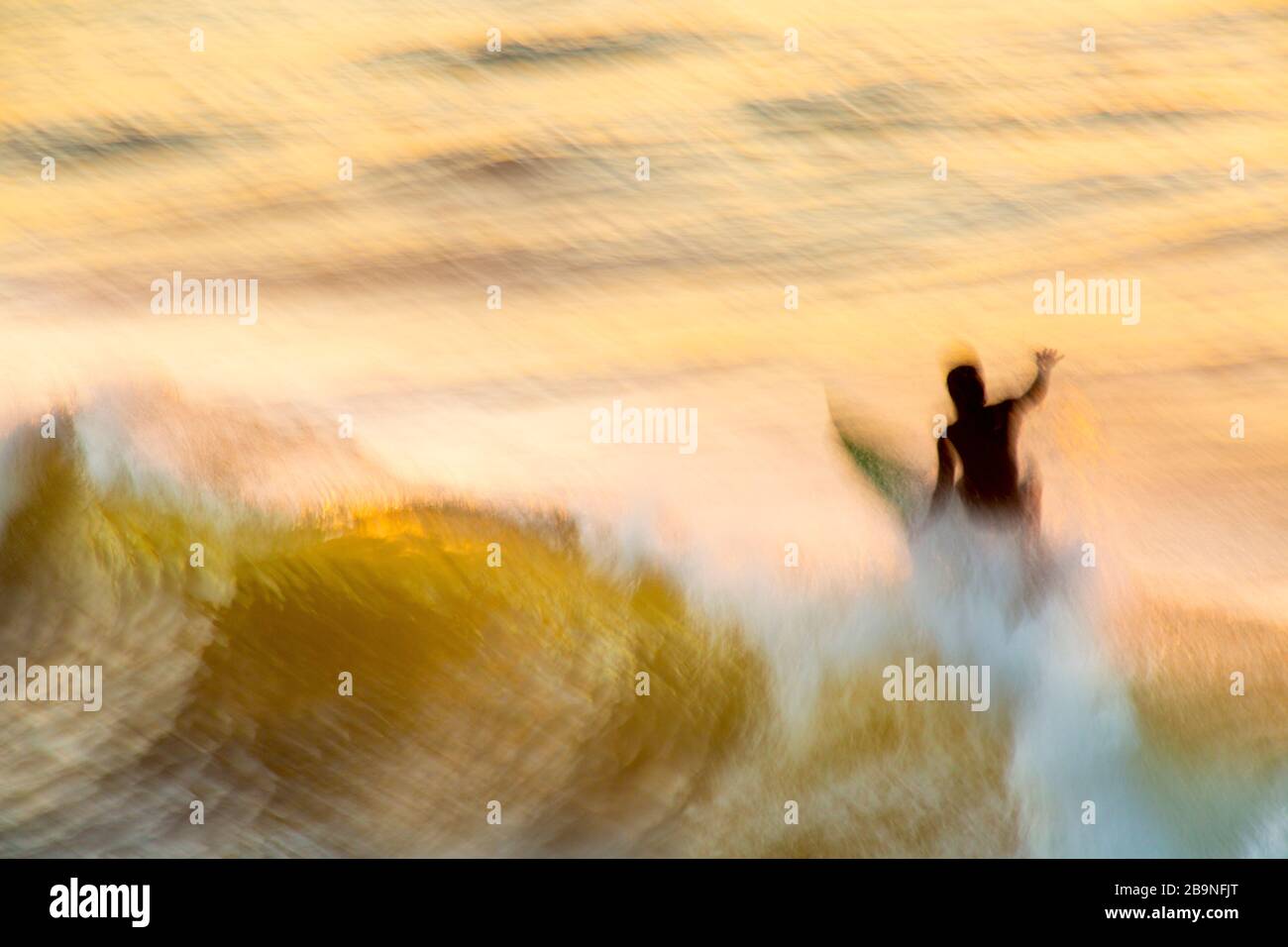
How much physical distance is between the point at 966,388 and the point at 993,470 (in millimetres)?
194

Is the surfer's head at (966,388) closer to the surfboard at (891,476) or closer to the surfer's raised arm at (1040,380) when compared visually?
the surfer's raised arm at (1040,380)

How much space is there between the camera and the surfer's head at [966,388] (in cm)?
388

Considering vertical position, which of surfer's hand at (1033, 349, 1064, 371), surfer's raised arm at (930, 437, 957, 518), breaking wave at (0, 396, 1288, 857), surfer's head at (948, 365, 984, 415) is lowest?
breaking wave at (0, 396, 1288, 857)

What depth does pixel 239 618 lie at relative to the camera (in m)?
3.92

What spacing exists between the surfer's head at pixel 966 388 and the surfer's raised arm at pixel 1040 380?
89 mm

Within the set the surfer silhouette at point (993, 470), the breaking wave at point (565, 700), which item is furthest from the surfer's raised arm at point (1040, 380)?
the breaking wave at point (565, 700)

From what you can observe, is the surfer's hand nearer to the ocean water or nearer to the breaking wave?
the ocean water

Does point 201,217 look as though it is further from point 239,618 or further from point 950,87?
point 950,87

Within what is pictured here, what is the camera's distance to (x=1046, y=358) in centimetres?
388

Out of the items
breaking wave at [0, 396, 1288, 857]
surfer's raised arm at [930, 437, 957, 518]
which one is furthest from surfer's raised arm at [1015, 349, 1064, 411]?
breaking wave at [0, 396, 1288, 857]

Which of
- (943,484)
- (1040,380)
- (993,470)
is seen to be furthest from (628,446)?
(1040,380)

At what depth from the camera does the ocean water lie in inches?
150

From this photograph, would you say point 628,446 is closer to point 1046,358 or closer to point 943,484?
point 943,484

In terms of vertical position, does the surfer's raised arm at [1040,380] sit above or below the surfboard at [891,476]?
above
